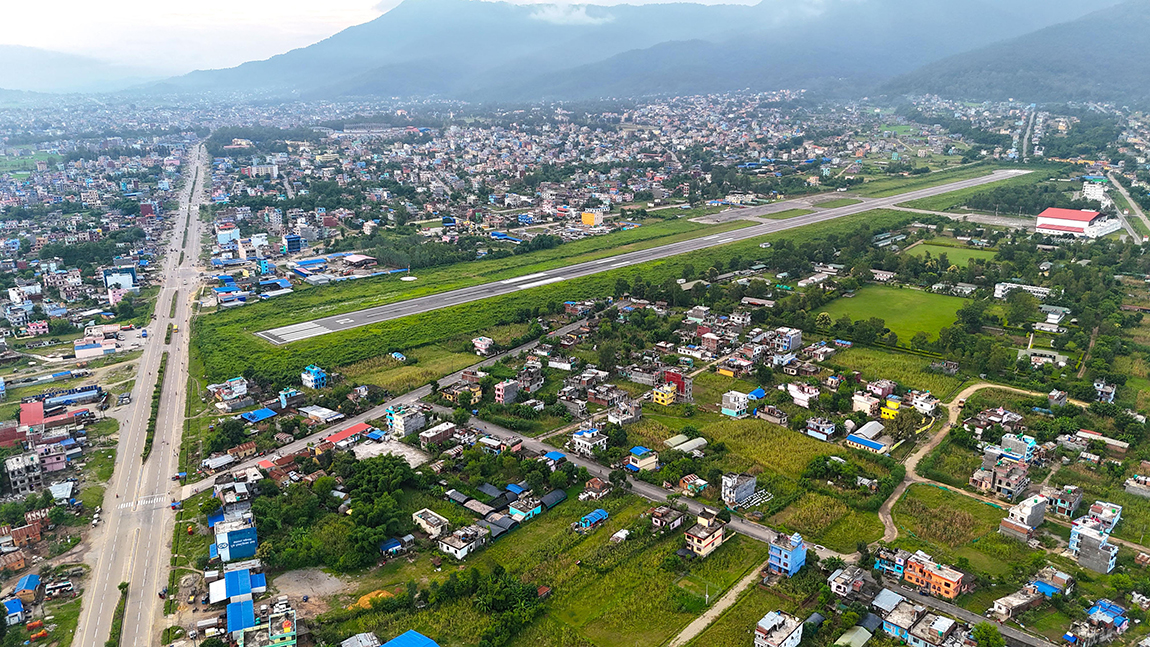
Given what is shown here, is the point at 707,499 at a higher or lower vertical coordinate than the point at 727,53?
lower

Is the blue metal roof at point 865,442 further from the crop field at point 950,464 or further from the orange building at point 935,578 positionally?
the orange building at point 935,578

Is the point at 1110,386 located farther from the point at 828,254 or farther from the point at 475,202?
the point at 475,202

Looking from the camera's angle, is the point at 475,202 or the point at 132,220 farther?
the point at 475,202

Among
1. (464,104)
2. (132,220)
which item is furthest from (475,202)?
(464,104)

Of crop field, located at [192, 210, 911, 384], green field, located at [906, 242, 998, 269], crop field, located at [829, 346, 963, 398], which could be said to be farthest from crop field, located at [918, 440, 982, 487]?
green field, located at [906, 242, 998, 269]

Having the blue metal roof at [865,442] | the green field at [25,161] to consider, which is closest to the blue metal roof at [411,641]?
the blue metal roof at [865,442]

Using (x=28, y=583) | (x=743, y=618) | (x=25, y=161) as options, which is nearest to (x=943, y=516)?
(x=743, y=618)

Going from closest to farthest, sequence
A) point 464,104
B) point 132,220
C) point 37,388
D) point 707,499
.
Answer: point 707,499, point 37,388, point 132,220, point 464,104
